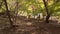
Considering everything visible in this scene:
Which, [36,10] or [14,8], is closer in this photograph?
[14,8]

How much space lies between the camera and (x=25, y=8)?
613cm

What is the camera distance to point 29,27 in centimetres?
593

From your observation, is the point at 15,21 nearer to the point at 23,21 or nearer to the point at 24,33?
the point at 23,21

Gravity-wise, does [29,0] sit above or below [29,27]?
above

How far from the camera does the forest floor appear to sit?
569 cm

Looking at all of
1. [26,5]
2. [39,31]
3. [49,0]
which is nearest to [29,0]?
[26,5]

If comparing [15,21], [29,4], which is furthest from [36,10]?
[15,21]

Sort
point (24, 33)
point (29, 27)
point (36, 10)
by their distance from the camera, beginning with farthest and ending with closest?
1. point (36, 10)
2. point (29, 27)
3. point (24, 33)

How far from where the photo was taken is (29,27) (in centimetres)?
593

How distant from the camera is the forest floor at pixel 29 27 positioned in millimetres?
5688

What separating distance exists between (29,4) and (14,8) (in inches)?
28.9

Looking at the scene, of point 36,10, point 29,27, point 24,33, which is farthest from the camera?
point 36,10

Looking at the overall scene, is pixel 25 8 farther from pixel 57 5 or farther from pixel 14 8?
pixel 57 5

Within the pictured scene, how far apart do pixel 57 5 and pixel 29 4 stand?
0.96 meters
